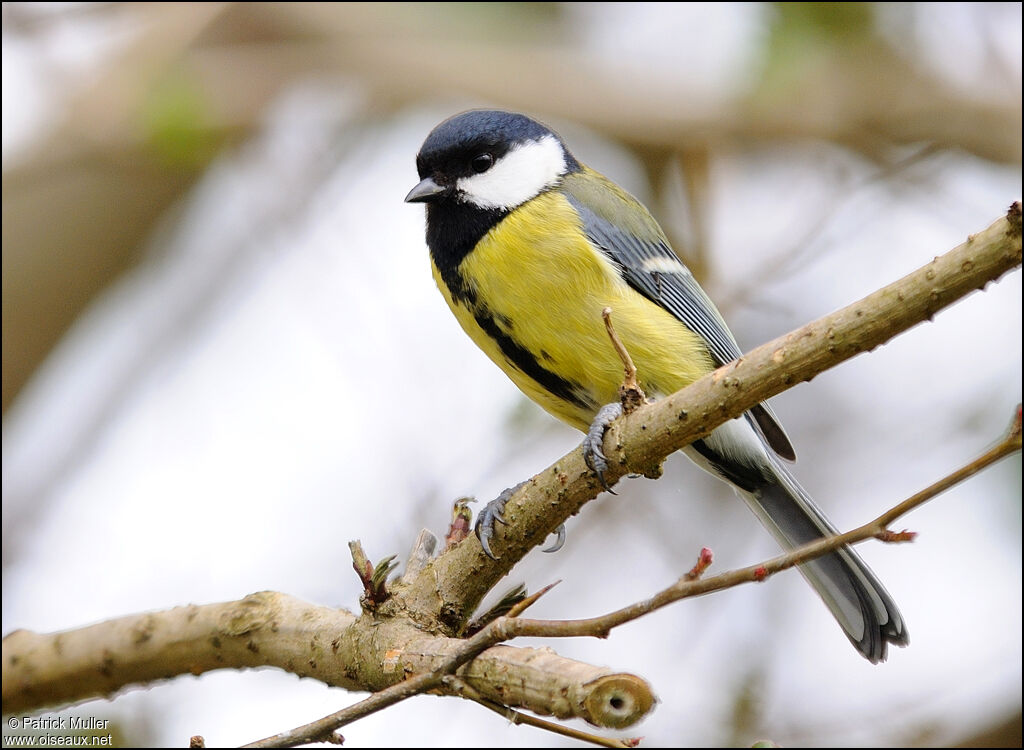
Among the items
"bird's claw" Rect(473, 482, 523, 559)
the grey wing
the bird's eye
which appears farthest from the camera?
the bird's eye

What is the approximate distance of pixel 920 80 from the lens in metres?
4.30

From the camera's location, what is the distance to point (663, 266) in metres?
2.69

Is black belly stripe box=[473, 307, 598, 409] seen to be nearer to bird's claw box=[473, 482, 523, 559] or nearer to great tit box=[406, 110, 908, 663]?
great tit box=[406, 110, 908, 663]

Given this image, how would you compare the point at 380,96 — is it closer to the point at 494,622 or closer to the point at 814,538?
the point at 814,538

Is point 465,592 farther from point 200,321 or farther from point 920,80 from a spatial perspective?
point 920,80

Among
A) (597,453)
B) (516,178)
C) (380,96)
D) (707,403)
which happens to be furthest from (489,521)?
(380,96)

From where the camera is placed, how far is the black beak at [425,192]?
8.49 ft

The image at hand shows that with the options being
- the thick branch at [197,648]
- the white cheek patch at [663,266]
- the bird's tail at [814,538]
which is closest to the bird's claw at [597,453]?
the thick branch at [197,648]

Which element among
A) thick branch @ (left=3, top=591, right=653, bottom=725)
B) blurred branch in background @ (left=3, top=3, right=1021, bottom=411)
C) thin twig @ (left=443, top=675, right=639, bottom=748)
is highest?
blurred branch in background @ (left=3, top=3, right=1021, bottom=411)

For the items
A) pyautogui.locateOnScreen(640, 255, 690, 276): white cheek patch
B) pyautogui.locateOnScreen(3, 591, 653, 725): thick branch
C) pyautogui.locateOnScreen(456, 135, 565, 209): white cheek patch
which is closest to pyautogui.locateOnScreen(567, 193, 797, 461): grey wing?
pyautogui.locateOnScreen(640, 255, 690, 276): white cheek patch

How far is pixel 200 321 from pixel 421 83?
4.36 ft

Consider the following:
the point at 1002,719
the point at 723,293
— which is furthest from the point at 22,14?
the point at 1002,719

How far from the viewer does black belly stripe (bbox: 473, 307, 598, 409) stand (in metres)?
2.39

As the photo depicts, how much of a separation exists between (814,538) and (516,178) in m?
1.13
